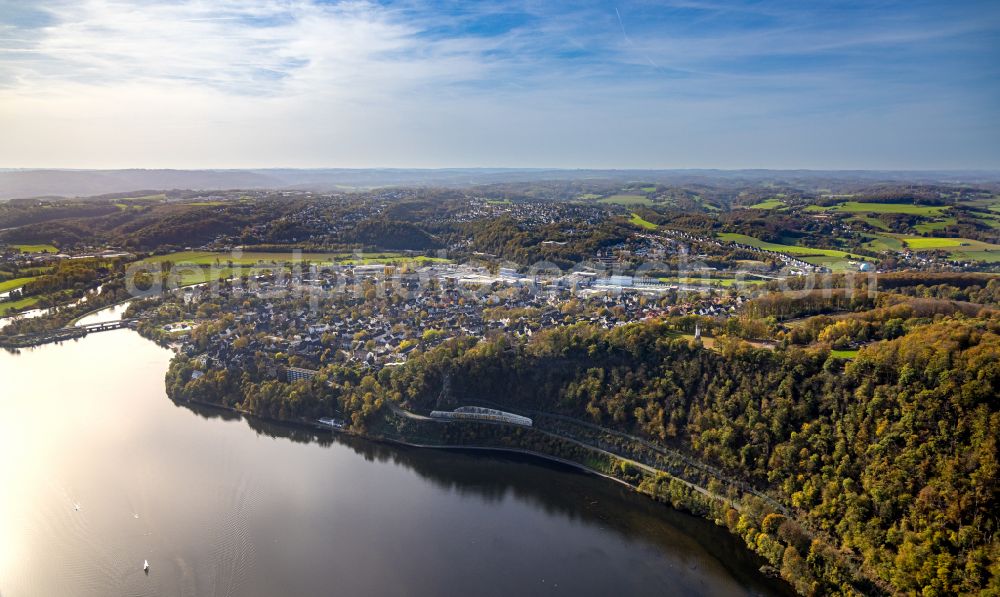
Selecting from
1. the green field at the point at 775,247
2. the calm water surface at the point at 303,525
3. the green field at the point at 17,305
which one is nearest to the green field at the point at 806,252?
the green field at the point at 775,247

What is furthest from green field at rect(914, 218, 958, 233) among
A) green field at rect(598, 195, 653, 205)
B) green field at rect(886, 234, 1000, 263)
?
green field at rect(598, 195, 653, 205)

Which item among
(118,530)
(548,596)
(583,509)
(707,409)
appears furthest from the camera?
(707,409)

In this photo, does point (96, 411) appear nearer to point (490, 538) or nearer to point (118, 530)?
point (118, 530)

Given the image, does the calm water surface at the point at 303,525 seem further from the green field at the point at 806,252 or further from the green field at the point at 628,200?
the green field at the point at 628,200

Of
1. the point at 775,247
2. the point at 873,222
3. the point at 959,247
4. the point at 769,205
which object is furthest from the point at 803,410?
the point at 769,205

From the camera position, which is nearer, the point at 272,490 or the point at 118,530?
the point at 118,530

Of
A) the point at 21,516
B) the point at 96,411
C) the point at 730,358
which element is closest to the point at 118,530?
the point at 21,516

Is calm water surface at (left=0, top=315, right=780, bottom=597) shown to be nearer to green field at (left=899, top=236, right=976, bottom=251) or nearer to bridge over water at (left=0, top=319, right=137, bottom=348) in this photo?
bridge over water at (left=0, top=319, right=137, bottom=348)
